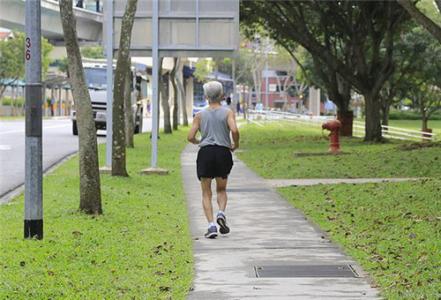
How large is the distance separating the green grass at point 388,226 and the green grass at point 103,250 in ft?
5.73

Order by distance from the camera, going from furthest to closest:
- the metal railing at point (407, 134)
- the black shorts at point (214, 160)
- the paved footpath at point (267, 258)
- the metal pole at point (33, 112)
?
the metal railing at point (407, 134)
the black shorts at point (214, 160)
the metal pole at point (33, 112)
the paved footpath at point (267, 258)

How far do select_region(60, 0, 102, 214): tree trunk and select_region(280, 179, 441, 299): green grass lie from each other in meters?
2.87

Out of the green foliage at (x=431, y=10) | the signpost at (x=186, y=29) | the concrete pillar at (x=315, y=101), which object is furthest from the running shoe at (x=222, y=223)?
the concrete pillar at (x=315, y=101)

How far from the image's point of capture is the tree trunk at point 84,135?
12.1m

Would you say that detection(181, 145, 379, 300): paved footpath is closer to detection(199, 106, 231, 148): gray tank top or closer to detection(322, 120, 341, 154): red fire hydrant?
detection(199, 106, 231, 148): gray tank top

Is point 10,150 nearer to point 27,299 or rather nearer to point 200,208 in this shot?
point 200,208

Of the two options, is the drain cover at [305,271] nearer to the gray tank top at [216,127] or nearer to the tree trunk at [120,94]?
the gray tank top at [216,127]

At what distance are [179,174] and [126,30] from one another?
361 centimetres

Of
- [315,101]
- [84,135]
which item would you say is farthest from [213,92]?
[315,101]

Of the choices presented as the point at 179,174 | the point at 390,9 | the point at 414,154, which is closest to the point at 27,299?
the point at 179,174

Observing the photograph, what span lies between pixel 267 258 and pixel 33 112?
8.96ft

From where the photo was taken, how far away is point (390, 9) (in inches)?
1241

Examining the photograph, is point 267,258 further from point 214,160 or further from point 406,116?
point 406,116

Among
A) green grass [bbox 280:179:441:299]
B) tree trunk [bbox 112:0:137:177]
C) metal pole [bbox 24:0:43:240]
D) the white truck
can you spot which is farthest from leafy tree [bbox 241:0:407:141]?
metal pole [bbox 24:0:43:240]
